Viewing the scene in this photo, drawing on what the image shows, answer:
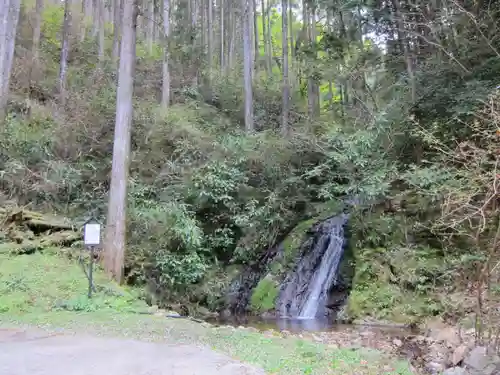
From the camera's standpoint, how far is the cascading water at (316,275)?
38.2ft

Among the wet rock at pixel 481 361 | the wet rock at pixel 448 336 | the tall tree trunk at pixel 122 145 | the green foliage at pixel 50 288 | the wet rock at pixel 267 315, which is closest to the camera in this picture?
the wet rock at pixel 481 361

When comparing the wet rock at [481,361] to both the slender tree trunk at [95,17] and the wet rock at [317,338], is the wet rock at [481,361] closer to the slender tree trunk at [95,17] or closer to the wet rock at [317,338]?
the wet rock at [317,338]

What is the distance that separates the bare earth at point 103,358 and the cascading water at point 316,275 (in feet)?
21.8

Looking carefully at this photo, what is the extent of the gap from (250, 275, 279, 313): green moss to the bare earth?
6545 millimetres

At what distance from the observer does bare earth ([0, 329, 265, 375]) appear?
4328mm

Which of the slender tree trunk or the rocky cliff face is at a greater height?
the slender tree trunk

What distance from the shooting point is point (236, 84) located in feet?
70.4

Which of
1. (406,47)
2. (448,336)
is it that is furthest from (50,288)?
(406,47)

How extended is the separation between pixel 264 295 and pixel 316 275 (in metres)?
1.61

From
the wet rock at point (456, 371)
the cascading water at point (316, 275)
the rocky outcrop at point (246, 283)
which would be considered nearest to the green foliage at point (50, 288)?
the rocky outcrop at point (246, 283)

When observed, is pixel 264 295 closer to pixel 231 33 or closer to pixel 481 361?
pixel 481 361

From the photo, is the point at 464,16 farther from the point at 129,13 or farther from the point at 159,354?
the point at 159,354

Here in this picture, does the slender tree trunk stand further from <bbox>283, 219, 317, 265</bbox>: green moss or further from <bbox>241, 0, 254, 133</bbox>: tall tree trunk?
<bbox>283, 219, 317, 265</bbox>: green moss

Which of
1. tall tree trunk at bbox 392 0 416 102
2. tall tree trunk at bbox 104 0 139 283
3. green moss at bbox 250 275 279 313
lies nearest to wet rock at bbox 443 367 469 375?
green moss at bbox 250 275 279 313
